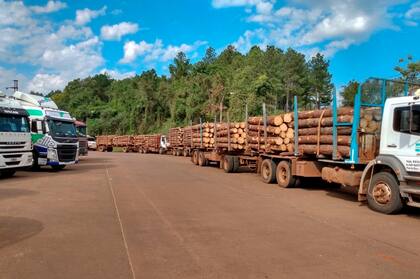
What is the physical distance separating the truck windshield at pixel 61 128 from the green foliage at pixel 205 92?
2011cm

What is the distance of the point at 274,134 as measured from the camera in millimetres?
15578

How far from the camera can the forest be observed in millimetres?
53438

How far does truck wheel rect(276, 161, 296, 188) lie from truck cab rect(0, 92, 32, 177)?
1043 centimetres

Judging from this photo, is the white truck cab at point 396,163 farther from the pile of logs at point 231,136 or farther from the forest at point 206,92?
the forest at point 206,92

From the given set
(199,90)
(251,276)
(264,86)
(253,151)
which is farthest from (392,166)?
(199,90)

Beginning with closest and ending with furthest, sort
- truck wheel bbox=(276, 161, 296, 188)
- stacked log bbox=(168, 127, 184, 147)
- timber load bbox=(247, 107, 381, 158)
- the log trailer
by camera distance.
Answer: timber load bbox=(247, 107, 381, 158)
truck wheel bbox=(276, 161, 296, 188)
the log trailer
stacked log bbox=(168, 127, 184, 147)

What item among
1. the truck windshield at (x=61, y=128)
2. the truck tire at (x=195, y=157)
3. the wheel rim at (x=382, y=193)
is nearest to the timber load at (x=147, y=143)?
the truck tire at (x=195, y=157)

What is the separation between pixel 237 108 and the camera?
51281 mm

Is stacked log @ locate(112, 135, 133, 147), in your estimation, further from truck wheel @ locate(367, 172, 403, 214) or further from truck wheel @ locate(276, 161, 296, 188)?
truck wheel @ locate(367, 172, 403, 214)

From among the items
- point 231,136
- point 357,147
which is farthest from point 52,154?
point 357,147

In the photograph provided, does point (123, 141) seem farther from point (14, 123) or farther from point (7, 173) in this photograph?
point (14, 123)

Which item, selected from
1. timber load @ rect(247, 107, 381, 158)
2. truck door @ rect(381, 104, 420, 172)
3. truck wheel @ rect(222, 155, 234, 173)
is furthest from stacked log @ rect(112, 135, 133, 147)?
truck door @ rect(381, 104, 420, 172)

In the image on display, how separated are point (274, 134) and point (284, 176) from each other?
5.44ft

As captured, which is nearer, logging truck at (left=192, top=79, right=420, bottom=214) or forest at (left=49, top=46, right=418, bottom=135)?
logging truck at (left=192, top=79, right=420, bottom=214)
